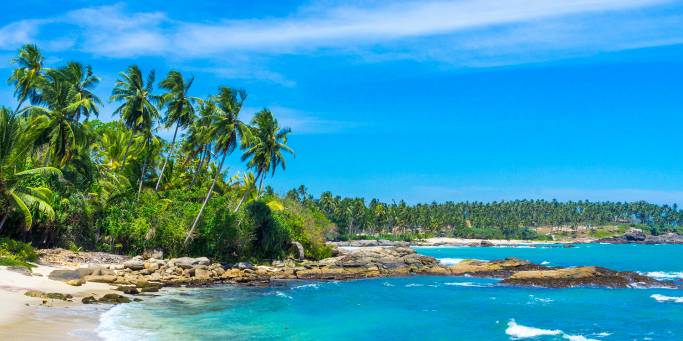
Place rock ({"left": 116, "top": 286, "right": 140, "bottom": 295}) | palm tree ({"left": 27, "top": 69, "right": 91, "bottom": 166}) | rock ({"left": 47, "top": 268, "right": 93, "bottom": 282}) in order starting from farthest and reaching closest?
palm tree ({"left": 27, "top": 69, "right": 91, "bottom": 166}) < rock ({"left": 116, "top": 286, "right": 140, "bottom": 295}) < rock ({"left": 47, "top": 268, "right": 93, "bottom": 282})

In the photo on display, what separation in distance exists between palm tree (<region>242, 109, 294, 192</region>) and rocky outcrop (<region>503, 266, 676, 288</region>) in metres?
23.8

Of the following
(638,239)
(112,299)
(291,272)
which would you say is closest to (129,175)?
(291,272)

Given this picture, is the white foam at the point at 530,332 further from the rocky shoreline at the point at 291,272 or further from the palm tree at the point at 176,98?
the palm tree at the point at 176,98

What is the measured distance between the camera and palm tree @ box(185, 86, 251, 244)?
46000 mm

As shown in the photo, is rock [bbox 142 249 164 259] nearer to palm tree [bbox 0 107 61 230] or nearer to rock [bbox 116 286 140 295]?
palm tree [bbox 0 107 61 230]

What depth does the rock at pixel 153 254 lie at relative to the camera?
143 ft

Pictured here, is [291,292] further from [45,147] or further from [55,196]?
[45,147]

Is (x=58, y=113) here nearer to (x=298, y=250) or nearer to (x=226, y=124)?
(x=226, y=124)

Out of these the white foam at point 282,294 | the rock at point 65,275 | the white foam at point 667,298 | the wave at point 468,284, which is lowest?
the wave at point 468,284

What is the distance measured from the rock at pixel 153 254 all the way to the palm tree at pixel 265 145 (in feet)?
38.0

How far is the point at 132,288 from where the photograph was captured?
104ft

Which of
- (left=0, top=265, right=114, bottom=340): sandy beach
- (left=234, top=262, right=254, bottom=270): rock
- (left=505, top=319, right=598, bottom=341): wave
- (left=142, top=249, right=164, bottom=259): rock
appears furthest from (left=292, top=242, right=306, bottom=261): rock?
(left=505, top=319, right=598, bottom=341): wave

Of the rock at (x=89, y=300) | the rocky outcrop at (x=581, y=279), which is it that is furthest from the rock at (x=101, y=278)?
the rocky outcrop at (x=581, y=279)

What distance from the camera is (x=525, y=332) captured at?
25.3 meters
